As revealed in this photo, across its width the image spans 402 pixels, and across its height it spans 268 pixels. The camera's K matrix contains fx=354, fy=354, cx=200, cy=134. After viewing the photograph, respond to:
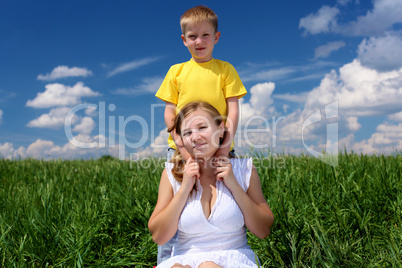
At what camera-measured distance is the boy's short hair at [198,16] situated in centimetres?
294

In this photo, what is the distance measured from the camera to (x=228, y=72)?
317 cm

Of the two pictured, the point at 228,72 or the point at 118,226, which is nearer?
the point at 228,72

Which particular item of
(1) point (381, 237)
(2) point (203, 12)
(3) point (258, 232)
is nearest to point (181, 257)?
(3) point (258, 232)

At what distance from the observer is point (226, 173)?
7.61ft

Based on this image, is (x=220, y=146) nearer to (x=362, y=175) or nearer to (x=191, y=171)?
(x=191, y=171)

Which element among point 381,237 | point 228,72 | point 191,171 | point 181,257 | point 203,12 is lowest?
point 381,237

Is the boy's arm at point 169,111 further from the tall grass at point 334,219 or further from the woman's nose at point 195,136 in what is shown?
the tall grass at point 334,219

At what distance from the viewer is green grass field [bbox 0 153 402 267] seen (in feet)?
10.4

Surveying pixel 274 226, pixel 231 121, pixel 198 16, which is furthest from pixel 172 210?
pixel 274 226

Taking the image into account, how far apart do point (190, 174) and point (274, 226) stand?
1.72m

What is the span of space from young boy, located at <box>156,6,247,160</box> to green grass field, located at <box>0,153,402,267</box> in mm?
1164

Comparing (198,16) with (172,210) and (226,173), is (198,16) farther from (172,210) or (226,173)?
(172,210)

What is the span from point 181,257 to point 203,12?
1.95m

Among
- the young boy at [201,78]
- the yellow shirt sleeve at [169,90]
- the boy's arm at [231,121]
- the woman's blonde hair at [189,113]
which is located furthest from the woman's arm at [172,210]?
the yellow shirt sleeve at [169,90]
